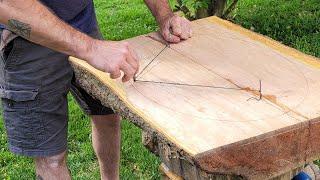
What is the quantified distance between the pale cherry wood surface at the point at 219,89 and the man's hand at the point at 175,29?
1.4 inches

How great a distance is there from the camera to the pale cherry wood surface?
2.09 meters

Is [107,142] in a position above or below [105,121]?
below

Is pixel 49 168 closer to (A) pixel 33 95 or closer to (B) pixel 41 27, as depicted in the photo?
(A) pixel 33 95

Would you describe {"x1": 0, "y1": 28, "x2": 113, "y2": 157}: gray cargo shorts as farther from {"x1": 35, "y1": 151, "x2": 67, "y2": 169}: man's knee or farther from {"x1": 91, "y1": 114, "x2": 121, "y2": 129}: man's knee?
{"x1": 91, "y1": 114, "x2": 121, "y2": 129}: man's knee

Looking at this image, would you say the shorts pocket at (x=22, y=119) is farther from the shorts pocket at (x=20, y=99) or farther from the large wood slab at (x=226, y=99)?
the large wood slab at (x=226, y=99)

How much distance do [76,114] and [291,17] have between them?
113 inches

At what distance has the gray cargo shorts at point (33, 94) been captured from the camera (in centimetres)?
264

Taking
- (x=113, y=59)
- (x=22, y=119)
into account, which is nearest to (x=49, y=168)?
(x=22, y=119)

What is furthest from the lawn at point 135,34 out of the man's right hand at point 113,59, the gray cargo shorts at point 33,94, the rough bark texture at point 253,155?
the rough bark texture at point 253,155

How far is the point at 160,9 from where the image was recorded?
3061 millimetres

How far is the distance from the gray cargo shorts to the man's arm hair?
28 centimetres

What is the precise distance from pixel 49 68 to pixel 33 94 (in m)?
0.14

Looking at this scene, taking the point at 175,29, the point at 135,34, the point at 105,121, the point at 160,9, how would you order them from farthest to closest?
the point at 135,34
the point at 105,121
the point at 160,9
the point at 175,29

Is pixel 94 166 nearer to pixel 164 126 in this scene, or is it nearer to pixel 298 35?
pixel 164 126
